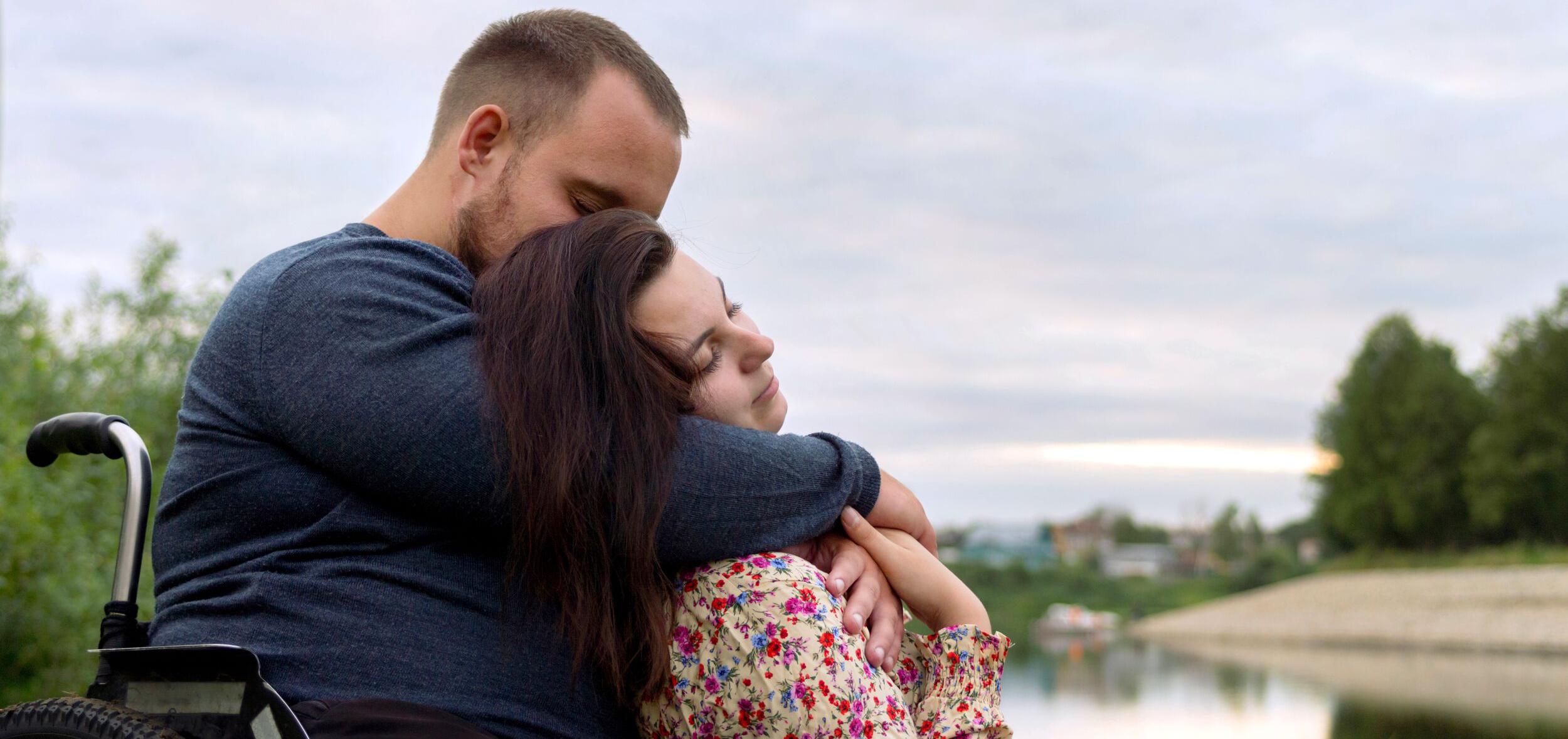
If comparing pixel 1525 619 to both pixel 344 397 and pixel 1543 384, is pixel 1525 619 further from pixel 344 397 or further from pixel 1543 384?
pixel 344 397

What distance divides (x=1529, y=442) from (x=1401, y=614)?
887 centimetres

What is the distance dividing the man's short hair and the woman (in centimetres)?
45

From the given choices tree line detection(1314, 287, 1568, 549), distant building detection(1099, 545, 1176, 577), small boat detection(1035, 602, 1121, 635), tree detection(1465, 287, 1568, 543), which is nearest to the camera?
small boat detection(1035, 602, 1121, 635)

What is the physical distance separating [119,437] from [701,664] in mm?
787

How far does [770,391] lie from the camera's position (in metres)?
1.58

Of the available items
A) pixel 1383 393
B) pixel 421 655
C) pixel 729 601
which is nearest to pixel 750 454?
pixel 729 601

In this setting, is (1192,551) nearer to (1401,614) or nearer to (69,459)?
(1401,614)

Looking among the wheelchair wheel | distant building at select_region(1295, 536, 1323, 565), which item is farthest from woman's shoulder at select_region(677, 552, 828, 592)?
distant building at select_region(1295, 536, 1323, 565)

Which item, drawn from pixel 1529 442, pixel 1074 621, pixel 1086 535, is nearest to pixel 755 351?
pixel 1086 535

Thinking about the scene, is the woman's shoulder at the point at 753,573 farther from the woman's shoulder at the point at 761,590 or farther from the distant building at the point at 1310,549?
the distant building at the point at 1310,549

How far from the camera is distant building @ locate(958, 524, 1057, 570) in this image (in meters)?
10.1

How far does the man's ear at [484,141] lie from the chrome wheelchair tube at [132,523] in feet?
2.05

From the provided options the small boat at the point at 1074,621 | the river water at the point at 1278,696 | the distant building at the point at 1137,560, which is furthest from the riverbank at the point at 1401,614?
the small boat at the point at 1074,621

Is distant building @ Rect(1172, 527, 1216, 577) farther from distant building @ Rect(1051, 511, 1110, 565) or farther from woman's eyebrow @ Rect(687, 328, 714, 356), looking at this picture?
woman's eyebrow @ Rect(687, 328, 714, 356)
